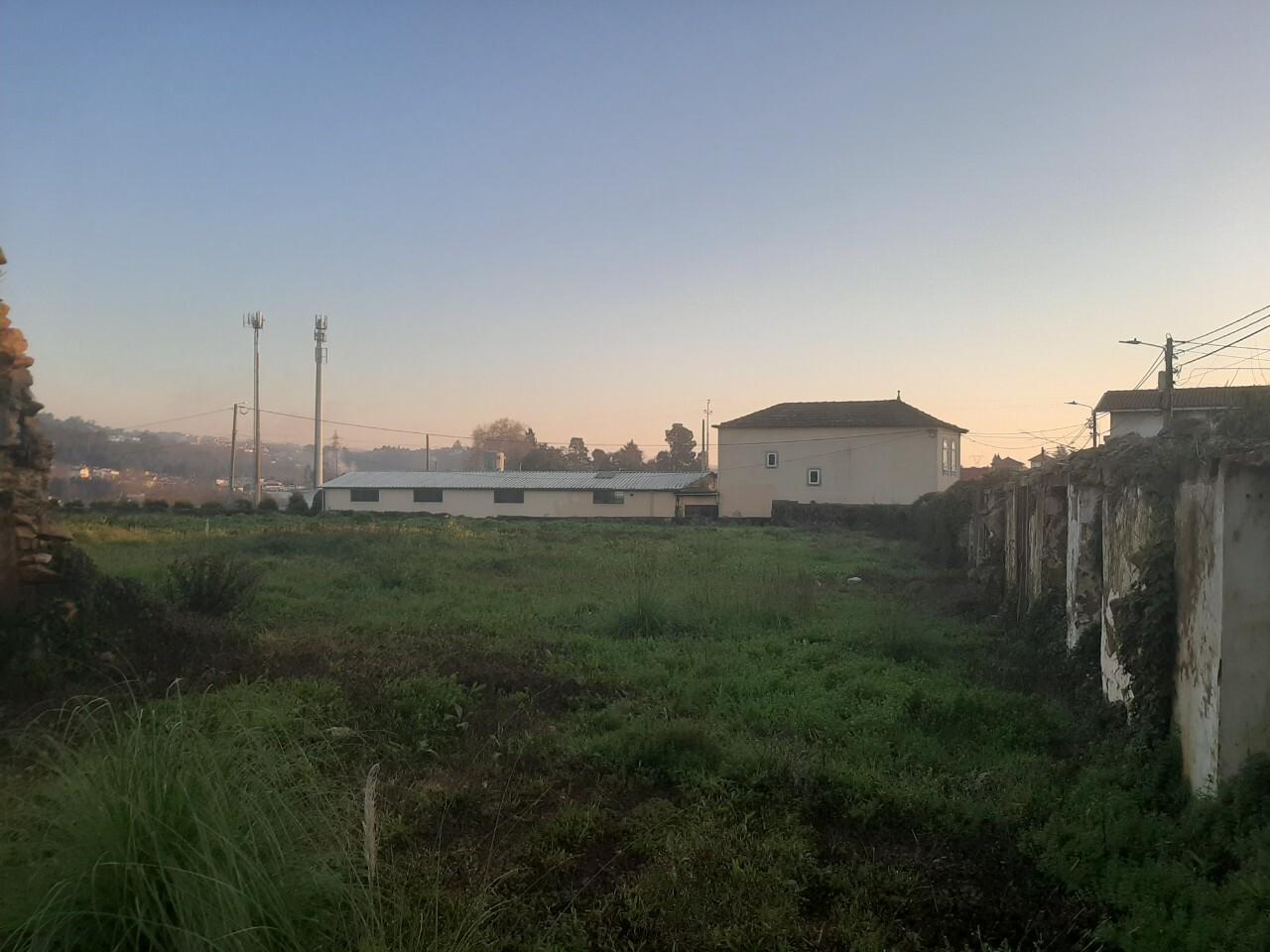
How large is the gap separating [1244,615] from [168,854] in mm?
4595

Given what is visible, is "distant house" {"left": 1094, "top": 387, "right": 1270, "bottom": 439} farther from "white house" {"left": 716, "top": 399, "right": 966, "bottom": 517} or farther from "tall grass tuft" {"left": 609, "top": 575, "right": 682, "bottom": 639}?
"tall grass tuft" {"left": 609, "top": 575, "right": 682, "bottom": 639}

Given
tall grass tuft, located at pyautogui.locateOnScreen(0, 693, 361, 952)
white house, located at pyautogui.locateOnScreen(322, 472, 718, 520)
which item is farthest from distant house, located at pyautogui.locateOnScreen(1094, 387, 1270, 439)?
tall grass tuft, located at pyautogui.locateOnScreen(0, 693, 361, 952)

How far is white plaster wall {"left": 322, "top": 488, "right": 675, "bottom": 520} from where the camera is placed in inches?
1754

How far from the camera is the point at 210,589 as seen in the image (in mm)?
10727

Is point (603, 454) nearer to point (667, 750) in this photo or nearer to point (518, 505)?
point (518, 505)

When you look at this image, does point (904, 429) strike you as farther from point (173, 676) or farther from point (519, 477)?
point (173, 676)

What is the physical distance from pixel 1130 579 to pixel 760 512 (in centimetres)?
3688

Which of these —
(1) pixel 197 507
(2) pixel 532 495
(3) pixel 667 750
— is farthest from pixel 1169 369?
(1) pixel 197 507

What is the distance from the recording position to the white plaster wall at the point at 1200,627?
14.3ft

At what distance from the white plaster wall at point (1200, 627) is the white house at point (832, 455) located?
118 feet

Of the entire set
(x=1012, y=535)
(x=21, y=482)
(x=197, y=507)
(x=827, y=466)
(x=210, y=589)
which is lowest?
(x=210, y=589)

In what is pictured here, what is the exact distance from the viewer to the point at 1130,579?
6254mm

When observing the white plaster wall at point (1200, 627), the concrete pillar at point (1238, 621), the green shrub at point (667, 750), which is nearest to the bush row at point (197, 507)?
the green shrub at point (667, 750)

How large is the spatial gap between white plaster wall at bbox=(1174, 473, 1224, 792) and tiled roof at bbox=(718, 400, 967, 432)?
122 ft
